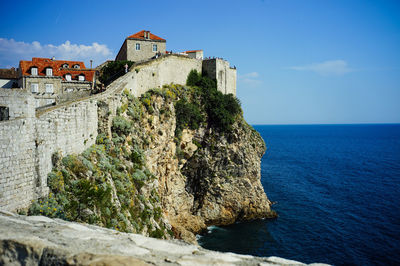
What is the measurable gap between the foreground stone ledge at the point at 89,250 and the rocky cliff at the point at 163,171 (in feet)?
22.8

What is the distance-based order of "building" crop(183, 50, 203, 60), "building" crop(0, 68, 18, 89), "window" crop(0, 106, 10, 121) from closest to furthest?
"window" crop(0, 106, 10, 121) < "building" crop(0, 68, 18, 89) < "building" crop(183, 50, 203, 60)

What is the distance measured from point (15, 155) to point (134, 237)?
7571 mm

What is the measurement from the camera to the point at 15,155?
10.2 meters

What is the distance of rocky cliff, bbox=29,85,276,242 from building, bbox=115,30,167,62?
22.3 ft

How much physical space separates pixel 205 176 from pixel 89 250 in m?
35.4

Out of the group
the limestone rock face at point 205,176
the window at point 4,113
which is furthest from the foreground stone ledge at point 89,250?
the limestone rock face at point 205,176

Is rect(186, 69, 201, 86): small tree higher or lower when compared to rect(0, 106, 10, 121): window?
higher

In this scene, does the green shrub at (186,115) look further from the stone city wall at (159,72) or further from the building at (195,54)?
the building at (195,54)

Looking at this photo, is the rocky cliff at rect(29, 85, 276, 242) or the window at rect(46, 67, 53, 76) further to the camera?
the window at rect(46, 67, 53, 76)

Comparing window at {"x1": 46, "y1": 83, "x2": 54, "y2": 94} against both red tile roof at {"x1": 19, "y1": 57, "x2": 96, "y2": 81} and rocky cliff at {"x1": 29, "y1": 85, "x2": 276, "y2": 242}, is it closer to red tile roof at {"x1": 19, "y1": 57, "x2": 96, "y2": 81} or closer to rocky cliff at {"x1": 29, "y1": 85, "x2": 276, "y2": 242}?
red tile roof at {"x1": 19, "y1": 57, "x2": 96, "y2": 81}

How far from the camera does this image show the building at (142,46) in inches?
1486

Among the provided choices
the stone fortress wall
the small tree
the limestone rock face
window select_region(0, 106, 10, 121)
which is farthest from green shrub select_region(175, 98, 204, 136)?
window select_region(0, 106, 10, 121)

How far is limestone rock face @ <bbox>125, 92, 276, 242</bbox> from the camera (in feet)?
106

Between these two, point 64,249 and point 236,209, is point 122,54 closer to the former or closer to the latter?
point 236,209
